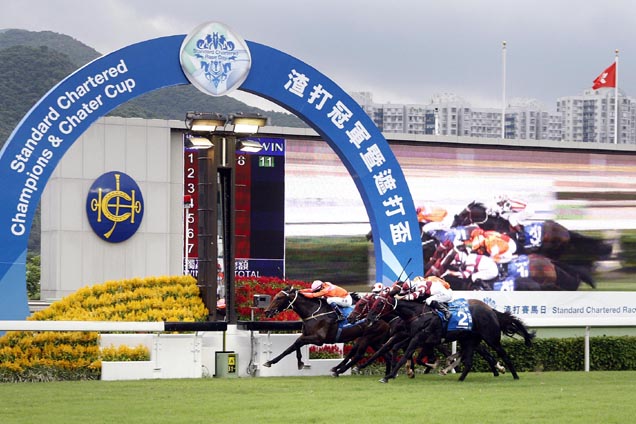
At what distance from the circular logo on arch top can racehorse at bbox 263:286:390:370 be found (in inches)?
103

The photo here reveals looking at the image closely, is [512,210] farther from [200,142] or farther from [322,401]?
[322,401]

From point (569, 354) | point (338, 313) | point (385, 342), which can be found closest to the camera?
point (338, 313)

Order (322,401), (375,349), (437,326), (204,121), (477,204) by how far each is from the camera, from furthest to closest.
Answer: (477,204) < (375,349) < (204,121) < (437,326) < (322,401)

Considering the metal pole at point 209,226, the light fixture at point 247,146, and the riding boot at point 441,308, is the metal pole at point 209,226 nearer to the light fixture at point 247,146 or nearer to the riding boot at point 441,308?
the light fixture at point 247,146

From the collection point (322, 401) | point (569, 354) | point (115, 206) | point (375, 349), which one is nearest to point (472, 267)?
point (115, 206)

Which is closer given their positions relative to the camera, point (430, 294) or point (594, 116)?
point (430, 294)

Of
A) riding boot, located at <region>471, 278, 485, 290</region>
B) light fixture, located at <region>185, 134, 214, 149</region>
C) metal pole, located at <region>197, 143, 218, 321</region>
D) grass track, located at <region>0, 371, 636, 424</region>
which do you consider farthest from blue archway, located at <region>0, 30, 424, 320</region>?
riding boot, located at <region>471, 278, 485, 290</region>

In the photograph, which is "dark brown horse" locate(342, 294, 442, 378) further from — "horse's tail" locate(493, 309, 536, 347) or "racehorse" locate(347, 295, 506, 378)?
"horse's tail" locate(493, 309, 536, 347)

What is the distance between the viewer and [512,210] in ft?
97.1

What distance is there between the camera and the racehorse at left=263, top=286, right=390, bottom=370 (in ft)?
48.3

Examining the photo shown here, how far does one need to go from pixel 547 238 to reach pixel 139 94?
16.9 meters

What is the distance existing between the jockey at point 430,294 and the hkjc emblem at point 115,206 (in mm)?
13278

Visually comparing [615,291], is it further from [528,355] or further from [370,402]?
[370,402]

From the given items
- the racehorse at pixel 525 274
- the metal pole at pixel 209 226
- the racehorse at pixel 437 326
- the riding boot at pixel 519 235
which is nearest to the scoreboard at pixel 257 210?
the racehorse at pixel 525 274
